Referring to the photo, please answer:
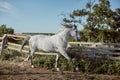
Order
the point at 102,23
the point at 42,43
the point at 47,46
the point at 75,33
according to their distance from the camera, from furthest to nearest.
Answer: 1. the point at 102,23
2. the point at 42,43
3. the point at 47,46
4. the point at 75,33

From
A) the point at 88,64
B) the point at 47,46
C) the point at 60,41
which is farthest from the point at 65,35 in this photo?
the point at 88,64

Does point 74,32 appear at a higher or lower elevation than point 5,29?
lower

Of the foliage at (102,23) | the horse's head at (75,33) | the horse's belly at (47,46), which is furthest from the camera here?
the foliage at (102,23)

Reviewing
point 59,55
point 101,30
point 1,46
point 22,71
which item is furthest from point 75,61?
point 101,30

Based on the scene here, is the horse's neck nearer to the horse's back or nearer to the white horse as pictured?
the white horse

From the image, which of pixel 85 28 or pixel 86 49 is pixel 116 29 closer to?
pixel 85 28

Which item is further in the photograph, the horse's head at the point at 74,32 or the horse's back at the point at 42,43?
the horse's back at the point at 42,43

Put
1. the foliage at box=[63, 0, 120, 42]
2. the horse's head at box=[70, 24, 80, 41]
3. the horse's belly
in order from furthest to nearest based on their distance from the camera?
1. the foliage at box=[63, 0, 120, 42]
2. the horse's belly
3. the horse's head at box=[70, 24, 80, 41]

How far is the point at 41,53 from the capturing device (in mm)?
12266

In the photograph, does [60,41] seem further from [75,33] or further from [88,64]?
[88,64]

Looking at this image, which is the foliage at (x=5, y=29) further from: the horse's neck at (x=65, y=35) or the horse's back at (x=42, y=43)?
the horse's neck at (x=65, y=35)

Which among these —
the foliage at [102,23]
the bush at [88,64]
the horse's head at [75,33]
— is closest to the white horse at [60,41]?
the horse's head at [75,33]

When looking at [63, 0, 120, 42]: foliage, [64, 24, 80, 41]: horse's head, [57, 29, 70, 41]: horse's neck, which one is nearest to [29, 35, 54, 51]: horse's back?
[57, 29, 70, 41]: horse's neck

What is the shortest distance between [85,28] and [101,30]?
1.70 metres
